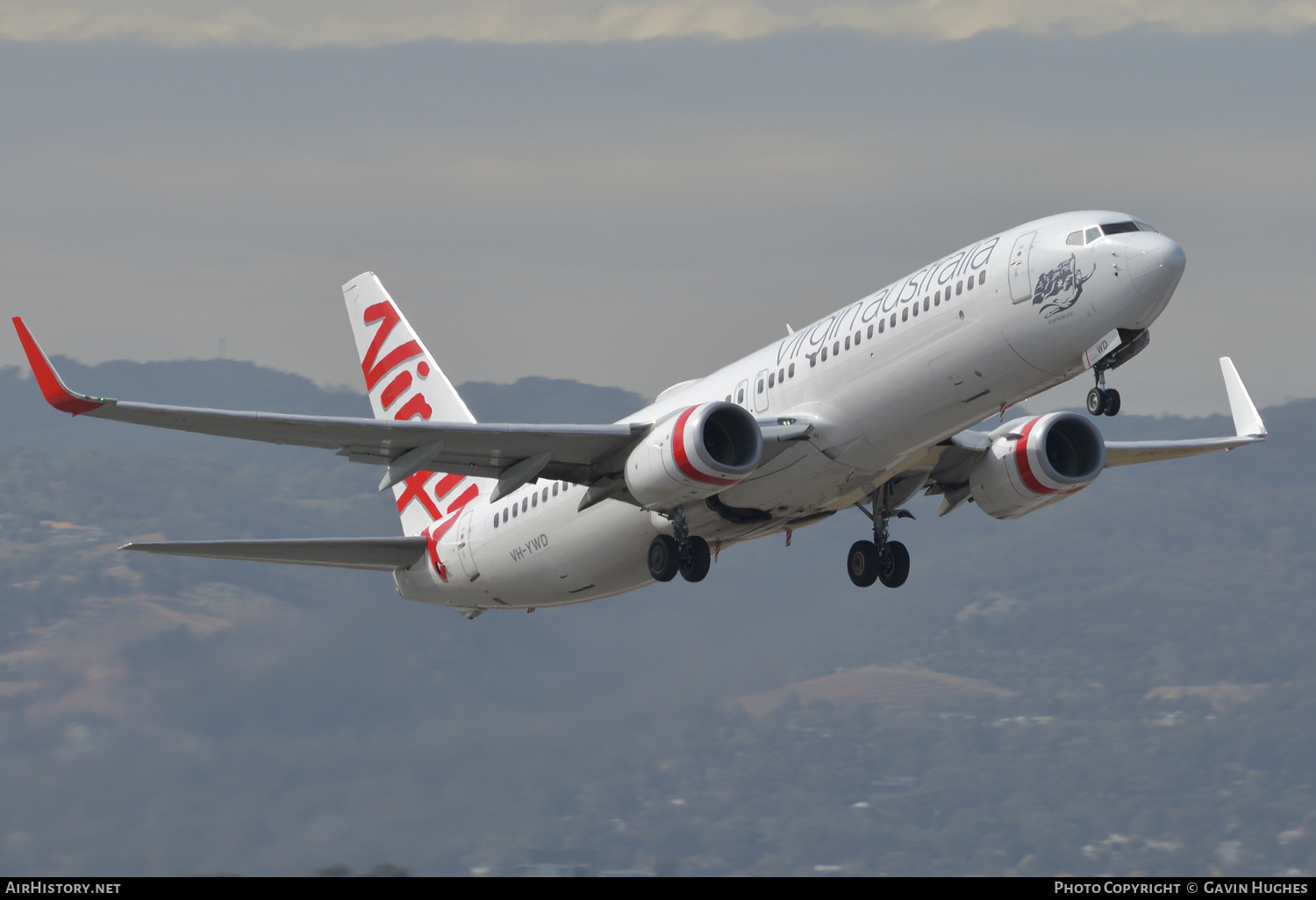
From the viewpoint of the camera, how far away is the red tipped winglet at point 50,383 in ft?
91.7

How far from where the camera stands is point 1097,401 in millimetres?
29562

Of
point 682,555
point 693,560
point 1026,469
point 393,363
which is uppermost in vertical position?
point 393,363

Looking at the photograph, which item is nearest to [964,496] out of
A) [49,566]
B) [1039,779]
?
[49,566]

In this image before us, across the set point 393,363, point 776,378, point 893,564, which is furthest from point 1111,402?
point 393,363

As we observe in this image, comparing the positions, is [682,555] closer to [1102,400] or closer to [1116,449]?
[1102,400]

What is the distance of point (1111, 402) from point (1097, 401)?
0.25m

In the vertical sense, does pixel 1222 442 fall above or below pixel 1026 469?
above

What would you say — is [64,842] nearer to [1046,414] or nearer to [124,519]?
[1046,414]

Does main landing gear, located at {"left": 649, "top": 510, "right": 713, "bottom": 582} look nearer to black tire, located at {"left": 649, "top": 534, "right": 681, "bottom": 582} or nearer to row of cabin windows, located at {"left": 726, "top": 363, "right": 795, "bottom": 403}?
black tire, located at {"left": 649, "top": 534, "right": 681, "bottom": 582}

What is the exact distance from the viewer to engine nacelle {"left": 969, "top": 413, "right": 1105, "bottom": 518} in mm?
35531

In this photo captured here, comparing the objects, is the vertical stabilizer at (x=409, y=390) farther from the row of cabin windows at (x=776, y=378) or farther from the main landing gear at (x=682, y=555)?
the row of cabin windows at (x=776, y=378)

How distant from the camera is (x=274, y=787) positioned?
180 ft

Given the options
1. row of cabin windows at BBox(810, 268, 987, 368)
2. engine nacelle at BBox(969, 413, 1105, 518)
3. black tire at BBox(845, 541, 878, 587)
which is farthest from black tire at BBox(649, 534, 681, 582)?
engine nacelle at BBox(969, 413, 1105, 518)

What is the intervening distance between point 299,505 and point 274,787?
10217 centimetres
